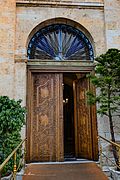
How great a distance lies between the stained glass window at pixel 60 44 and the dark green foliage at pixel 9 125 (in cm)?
234

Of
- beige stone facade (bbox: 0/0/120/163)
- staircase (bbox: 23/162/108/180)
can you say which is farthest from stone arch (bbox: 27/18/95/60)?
staircase (bbox: 23/162/108/180)

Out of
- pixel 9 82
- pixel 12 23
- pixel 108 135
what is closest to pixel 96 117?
pixel 108 135

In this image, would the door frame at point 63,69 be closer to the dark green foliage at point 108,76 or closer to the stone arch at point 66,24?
the stone arch at point 66,24

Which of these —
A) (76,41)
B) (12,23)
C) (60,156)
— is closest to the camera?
(60,156)

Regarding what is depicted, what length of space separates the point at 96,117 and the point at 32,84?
2.14 m

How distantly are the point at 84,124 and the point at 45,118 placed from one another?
4.08 ft

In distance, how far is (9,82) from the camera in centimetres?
661

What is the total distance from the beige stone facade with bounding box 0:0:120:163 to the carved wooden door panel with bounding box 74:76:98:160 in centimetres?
36

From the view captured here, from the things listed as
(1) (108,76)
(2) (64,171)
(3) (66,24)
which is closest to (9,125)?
(2) (64,171)

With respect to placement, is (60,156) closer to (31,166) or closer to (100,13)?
(31,166)

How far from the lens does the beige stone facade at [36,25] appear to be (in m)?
6.66

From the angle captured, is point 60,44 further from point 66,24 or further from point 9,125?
point 9,125

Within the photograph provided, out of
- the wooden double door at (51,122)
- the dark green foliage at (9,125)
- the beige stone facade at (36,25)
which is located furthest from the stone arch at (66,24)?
the dark green foliage at (9,125)

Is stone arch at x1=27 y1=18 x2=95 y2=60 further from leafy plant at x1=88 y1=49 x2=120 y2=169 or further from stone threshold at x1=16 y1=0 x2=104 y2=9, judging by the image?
leafy plant at x1=88 y1=49 x2=120 y2=169
